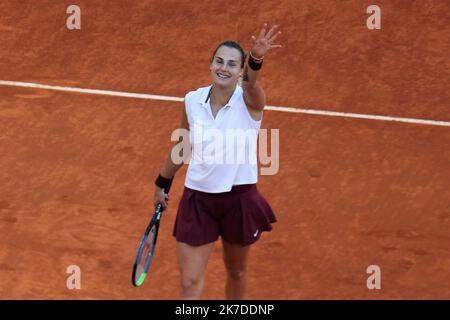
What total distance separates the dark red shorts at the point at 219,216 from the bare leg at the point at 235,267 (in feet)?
0.22

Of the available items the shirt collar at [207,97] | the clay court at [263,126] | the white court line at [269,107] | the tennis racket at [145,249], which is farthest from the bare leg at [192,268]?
the white court line at [269,107]

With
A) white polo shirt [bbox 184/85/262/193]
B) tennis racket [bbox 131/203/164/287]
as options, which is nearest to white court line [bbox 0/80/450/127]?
tennis racket [bbox 131/203/164/287]

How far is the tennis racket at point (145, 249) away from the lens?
5598 millimetres

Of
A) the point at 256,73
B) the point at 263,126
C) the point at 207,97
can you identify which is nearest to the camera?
the point at 256,73

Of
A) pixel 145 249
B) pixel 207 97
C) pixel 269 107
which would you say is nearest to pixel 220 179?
pixel 207 97

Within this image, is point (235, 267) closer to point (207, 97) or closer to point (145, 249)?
point (145, 249)

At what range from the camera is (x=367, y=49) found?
8.70m

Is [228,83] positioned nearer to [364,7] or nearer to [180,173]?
[180,173]

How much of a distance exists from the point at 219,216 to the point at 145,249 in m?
0.67

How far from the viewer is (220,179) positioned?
5301mm

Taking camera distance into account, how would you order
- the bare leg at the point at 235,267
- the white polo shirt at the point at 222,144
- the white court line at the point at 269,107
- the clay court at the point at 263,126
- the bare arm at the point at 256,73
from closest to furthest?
the bare arm at the point at 256,73 < the white polo shirt at the point at 222,144 < the bare leg at the point at 235,267 < the clay court at the point at 263,126 < the white court line at the point at 269,107

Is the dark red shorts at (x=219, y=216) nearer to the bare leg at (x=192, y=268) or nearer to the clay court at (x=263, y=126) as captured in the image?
the bare leg at (x=192, y=268)

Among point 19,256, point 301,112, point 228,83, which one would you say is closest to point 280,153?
point 301,112

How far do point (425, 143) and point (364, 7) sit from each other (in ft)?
4.59
